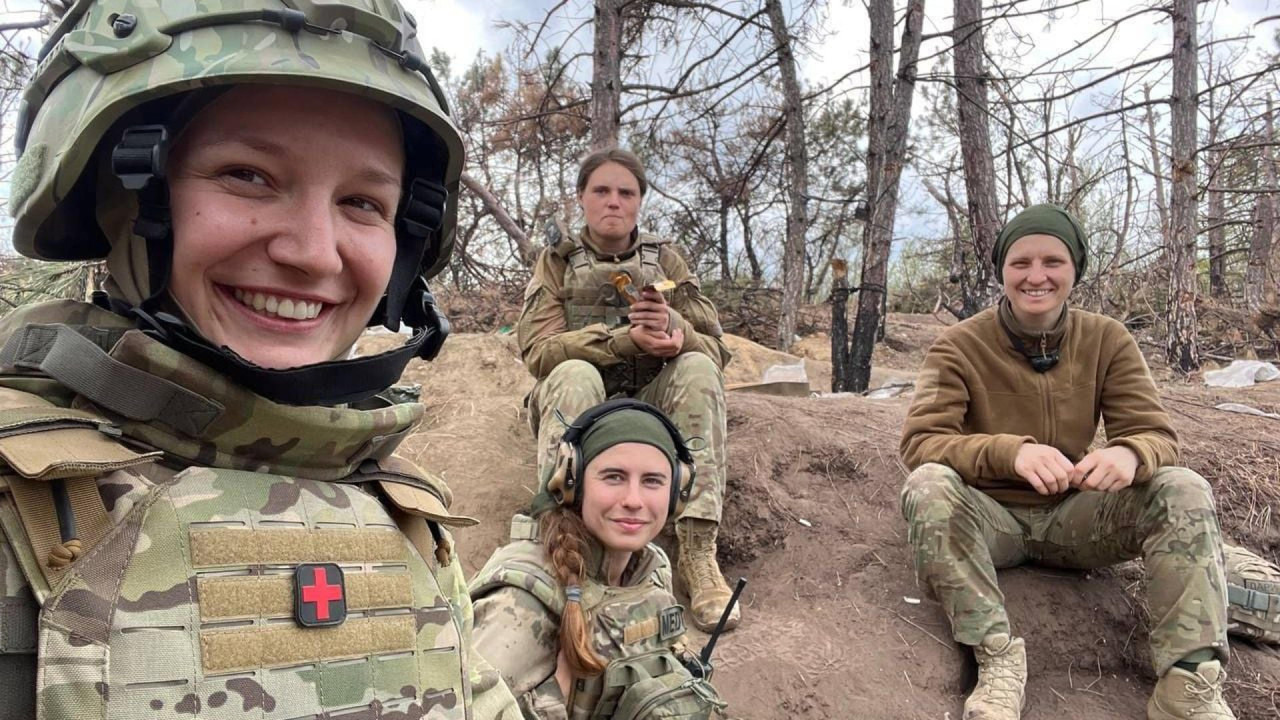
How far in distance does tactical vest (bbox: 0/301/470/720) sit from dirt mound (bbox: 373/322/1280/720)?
2.05 meters

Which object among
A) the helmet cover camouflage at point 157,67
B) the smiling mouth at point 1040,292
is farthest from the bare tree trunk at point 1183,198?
the helmet cover camouflage at point 157,67

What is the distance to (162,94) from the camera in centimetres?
113

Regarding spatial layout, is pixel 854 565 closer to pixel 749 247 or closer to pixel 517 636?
pixel 517 636

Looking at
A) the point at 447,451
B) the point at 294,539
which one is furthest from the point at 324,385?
the point at 447,451

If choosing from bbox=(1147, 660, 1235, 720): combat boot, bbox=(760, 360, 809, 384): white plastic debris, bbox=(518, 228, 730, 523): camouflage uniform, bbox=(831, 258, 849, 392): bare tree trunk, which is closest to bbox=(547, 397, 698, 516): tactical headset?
bbox=(518, 228, 730, 523): camouflage uniform

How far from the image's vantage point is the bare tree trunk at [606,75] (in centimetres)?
658

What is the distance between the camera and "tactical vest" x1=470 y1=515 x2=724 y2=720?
7.56 ft

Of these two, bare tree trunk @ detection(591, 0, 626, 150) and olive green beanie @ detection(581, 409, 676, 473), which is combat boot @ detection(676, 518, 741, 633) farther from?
bare tree trunk @ detection(591, 0, 626, 150)

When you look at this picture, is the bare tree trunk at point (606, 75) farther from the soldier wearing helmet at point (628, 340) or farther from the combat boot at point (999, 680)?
the combat boot at point (999, 680)

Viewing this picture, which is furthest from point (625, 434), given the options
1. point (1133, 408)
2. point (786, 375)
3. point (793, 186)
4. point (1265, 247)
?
point (1265, 247)

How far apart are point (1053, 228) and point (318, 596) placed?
125 inches

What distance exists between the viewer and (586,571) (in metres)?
2.52

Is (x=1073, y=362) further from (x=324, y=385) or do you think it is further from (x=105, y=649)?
(x=105, y=649)

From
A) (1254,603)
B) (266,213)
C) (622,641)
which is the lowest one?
(1254,603)
